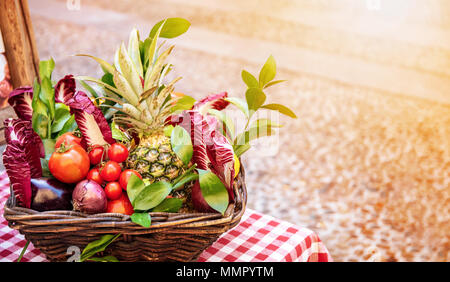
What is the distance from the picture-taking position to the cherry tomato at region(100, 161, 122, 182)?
3.62ft

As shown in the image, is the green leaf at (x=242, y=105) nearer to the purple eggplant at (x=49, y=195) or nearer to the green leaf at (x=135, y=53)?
the green leaf at (x=135, y=53)

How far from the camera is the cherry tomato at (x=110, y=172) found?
3.62 feet

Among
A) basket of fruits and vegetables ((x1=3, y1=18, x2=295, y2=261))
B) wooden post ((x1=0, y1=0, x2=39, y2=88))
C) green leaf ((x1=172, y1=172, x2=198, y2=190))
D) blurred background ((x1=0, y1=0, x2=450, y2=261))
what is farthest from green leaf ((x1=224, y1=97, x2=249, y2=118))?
wooden post ((x1=0, y1=0, x2=39, y2=88))

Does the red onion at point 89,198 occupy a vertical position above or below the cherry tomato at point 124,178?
below

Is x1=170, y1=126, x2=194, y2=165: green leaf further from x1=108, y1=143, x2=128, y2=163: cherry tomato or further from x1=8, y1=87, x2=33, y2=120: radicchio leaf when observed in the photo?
x1=8, y1=87, x2=33, y2=120: radicchio leaf

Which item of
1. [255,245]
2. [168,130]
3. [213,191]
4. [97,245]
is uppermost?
[168,130]

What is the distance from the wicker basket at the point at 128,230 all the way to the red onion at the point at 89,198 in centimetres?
3

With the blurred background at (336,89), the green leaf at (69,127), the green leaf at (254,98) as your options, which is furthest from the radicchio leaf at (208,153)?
the blurred background at (336,89)

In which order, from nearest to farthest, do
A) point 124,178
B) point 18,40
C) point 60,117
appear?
point 124,178
point 60,117
point 18,40

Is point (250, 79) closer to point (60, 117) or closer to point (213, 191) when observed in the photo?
point (213, 191)

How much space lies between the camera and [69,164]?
3.52 feet

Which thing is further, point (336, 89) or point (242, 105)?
point (336, 89)

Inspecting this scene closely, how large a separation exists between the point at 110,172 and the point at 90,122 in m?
0.16

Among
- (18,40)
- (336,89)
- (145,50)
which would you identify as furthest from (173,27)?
(336,89)
